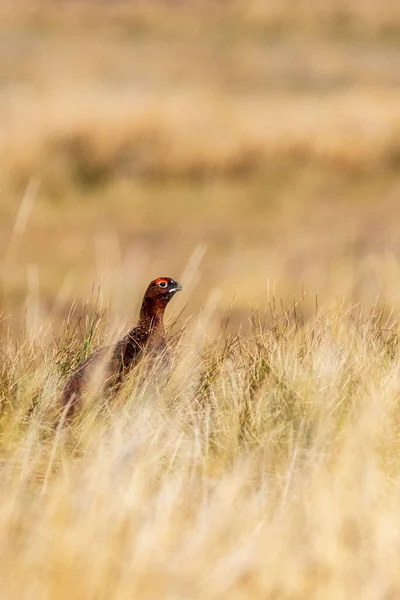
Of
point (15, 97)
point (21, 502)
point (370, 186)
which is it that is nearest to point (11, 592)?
point (21, 502)

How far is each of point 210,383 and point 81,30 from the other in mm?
26050

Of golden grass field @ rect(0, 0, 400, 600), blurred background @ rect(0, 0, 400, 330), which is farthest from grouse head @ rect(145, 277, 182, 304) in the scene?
blurred background @ rect(0, 0, 400, 330)

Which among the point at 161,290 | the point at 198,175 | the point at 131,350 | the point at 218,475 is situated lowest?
the point at 198,175

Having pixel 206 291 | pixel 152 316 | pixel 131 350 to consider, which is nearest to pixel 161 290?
pixel 152 316

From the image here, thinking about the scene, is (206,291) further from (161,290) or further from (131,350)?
(131,350)

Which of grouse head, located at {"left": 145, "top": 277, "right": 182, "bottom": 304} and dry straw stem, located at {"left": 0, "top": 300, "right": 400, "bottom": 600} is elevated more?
grouse head, located at {"left": 145, "top": 277, "right": 182, "bottom": 304}

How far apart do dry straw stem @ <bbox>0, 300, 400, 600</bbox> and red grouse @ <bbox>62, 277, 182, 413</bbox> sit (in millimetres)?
84

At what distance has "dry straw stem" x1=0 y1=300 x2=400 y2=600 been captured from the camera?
2.55 meters

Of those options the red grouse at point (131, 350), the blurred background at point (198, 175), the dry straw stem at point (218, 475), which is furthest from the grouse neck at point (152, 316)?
the blurred background at point (198, 175)

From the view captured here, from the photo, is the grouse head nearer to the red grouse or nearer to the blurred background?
the red grouse

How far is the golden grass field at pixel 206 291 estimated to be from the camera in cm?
266

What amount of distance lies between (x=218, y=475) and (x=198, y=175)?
517 inches

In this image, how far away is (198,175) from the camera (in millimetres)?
16172

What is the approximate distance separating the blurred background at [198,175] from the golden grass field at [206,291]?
0.16ft
